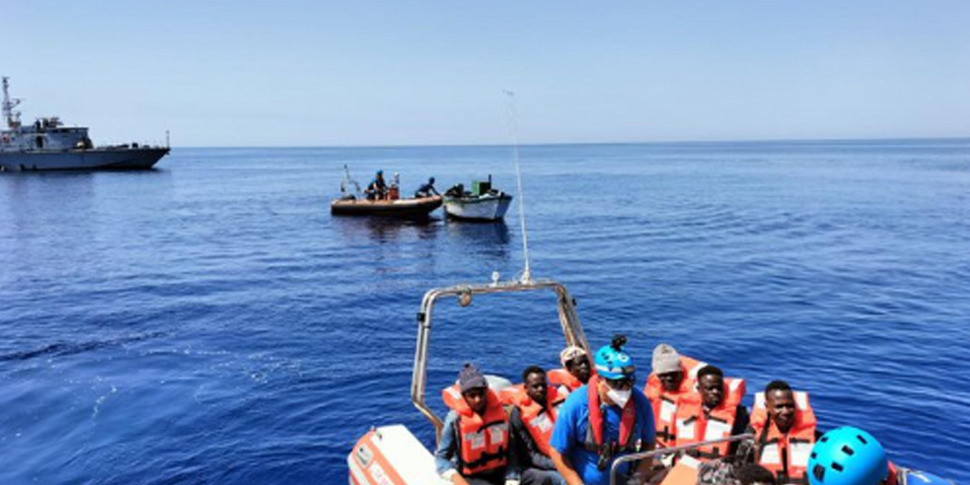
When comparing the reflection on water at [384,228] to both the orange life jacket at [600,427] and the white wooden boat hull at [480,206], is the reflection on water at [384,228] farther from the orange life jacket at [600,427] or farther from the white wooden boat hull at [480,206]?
the orange life jacket at [600,427]

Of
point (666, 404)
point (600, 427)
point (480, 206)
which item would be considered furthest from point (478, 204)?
point (600, 427)

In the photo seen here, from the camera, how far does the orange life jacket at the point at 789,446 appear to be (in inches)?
238

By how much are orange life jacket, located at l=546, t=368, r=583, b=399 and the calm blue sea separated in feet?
16.6

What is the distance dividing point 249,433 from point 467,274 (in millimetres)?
15923

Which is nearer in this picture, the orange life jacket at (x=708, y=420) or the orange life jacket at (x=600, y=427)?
the orange life jacket at (x=600, y=427)

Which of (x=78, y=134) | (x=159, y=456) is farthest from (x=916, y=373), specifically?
(x=78, y=134)

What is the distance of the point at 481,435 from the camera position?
6039mm

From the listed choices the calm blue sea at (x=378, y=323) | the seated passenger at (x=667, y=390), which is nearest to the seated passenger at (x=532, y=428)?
the seated passenger at (x=667, y=390)

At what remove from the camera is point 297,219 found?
46406mm

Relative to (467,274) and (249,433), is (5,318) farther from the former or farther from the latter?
(467,274)

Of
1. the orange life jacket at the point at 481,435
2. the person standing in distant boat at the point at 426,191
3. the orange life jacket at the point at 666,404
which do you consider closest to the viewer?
the orange life jacket at the point at 481,435

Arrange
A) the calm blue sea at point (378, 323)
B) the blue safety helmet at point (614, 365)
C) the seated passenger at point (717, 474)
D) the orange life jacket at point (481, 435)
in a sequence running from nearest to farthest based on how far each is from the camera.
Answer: the seated passenger at point (717, 474), the blue safety helmet at point (614, 365), the orange life jacket at point (481, 435), the calm blue sea at point (378, 323)

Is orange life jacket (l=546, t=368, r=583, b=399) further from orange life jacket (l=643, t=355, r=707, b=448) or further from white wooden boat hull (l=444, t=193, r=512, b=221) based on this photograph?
white wooden boat hull (l=444, t=193, r=512, b=221)

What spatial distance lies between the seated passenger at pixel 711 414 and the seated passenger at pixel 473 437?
185 centimetres
